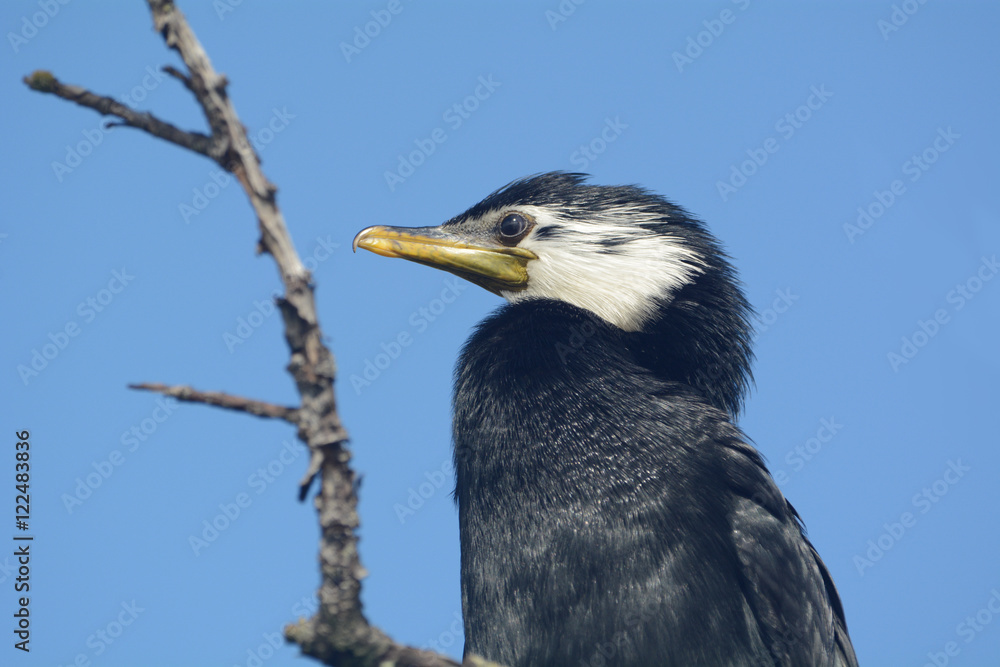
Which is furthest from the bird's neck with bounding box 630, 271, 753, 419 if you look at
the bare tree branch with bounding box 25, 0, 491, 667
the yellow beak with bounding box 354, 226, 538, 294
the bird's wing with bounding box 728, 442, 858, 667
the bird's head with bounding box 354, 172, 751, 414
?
the bare tree branch with bounding box 25, 0, 491, 667

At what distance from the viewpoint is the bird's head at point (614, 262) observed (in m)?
7.25

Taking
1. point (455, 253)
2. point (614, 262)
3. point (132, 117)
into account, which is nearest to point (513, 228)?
point (455, 253)

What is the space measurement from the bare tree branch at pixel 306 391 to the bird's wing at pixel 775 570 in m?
4.63

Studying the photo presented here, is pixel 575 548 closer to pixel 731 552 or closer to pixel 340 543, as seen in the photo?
pixel 731 552

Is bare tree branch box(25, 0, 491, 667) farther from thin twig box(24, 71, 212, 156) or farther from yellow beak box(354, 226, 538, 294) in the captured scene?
yellow beak box(354, 226, 538, 294)

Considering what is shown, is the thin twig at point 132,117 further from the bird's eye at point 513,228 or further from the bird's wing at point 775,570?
the bird's eye at point 513,228

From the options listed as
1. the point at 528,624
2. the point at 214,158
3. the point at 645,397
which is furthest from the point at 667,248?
the point at 214,158

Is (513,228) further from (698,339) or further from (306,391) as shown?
(306,391)

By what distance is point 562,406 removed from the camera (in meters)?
6.67

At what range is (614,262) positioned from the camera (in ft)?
24.4

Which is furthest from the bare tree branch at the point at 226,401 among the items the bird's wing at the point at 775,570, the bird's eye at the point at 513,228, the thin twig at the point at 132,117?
the bird's eye at the point at 513,228

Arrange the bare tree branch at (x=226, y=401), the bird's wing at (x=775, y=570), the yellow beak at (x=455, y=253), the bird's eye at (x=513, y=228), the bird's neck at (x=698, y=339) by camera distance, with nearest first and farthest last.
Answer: the bare tree branch at (x=226, y=401) → the bird's wing at (x=775, y=570) → the bird's neck at (x=698, y=339) → the yellow beak at (x=455, y=253) → the bird's eye at (x=513, y=228)

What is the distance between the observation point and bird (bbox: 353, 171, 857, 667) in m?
6.22

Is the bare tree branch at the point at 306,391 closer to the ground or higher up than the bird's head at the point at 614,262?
closer to the ground
